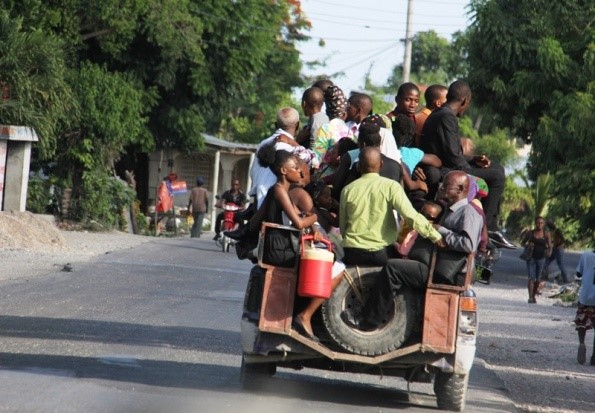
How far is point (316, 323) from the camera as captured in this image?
31.7 ft

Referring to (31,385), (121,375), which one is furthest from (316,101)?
(31,385)

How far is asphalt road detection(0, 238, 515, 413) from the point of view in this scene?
8.89 m

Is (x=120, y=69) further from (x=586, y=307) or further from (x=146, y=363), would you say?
(x=146, y=363)

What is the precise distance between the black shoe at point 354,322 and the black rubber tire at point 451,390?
72 centimetres

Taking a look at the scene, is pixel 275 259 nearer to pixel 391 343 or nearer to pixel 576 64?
pixel 391 343

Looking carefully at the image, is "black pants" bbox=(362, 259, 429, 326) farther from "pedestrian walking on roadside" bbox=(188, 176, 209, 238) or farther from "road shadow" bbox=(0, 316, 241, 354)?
"pedestrian walking on roadside" bbox=(188, 176, 209, 238)

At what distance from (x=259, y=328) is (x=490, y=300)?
17323mm

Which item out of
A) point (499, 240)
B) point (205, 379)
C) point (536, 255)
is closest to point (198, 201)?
point (536, 255)

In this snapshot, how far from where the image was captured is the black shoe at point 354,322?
9.47 metres

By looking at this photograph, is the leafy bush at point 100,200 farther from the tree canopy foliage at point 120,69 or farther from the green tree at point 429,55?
the green tree at point 429,55

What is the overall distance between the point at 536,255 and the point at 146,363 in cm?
1751

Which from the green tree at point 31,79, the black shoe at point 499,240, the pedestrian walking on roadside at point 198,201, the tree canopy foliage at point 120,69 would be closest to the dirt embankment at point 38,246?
the green tree at point 31,79

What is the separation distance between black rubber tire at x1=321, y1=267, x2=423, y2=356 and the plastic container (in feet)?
0.86

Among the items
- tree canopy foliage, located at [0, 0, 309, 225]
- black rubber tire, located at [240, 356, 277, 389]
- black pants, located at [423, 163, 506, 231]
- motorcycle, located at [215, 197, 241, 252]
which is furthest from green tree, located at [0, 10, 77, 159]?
black rubber tire, located at [240, 356, 277, 389]
